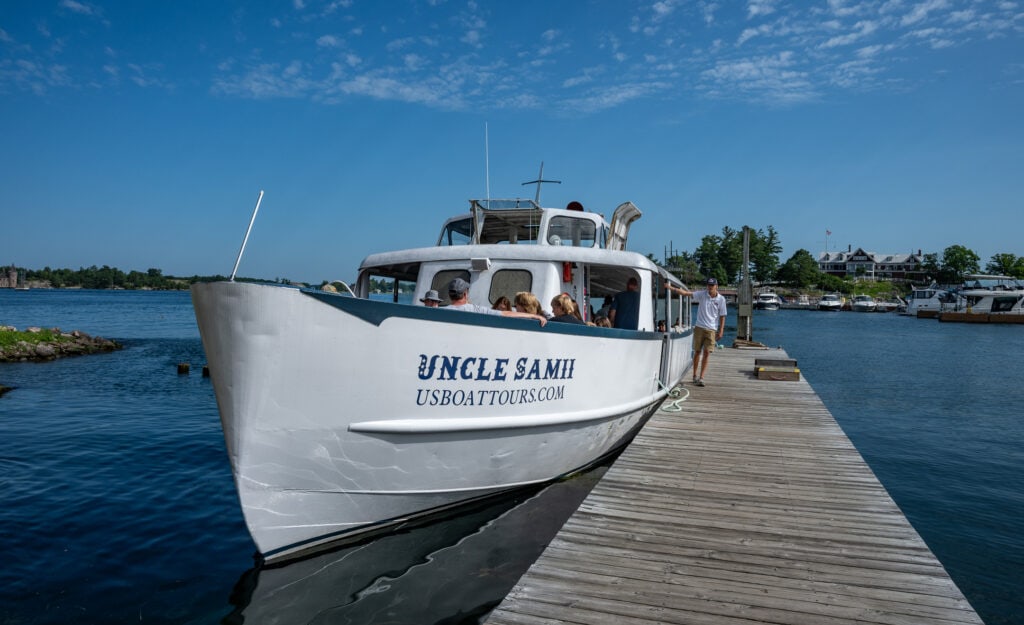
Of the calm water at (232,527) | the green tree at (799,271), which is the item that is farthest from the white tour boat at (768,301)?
the calm water at (232,527)

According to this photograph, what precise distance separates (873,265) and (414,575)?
6195 inches

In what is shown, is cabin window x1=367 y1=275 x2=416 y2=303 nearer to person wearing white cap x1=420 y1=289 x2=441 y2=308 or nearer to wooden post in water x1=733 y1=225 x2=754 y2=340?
person wearing white cap x1=420 y1=289 x2=441 y2=308

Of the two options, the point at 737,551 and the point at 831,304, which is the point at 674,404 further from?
the point at 831,304

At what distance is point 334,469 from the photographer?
4.91 meters

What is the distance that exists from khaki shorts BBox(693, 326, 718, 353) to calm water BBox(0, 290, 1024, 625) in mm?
2460

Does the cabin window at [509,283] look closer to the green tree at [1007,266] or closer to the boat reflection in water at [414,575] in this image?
the boat reflection in water at [414,575]

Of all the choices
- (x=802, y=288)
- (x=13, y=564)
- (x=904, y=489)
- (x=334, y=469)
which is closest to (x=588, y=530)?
(x=334, y=469)

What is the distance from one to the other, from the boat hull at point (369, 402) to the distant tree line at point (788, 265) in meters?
114

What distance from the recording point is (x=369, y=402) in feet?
15.7

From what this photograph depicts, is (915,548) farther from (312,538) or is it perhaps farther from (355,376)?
(312,538)

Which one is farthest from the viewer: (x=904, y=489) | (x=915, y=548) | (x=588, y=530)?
(x=904, y=489)

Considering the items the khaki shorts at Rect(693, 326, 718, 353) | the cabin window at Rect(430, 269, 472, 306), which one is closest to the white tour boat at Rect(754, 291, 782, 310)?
the khaki shorts at Rect(693, 326, 718, 353)

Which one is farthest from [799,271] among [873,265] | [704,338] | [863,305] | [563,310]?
[563,310]

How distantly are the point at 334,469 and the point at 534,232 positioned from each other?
5980 mm
